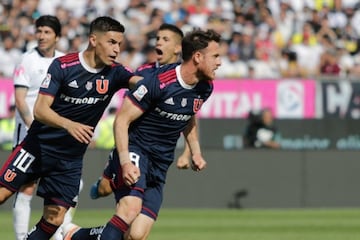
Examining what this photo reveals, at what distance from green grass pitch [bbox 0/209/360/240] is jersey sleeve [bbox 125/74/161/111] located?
419cm

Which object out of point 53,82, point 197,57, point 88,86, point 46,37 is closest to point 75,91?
point 88,86

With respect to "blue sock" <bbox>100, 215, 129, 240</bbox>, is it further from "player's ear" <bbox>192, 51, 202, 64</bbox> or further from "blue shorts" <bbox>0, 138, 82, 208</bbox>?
"player's ear" <bbox>192, 51, 202, 64</bbox>

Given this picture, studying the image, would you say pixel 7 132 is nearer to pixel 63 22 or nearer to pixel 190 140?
pixel 63 22

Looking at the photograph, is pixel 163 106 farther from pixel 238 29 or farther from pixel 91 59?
pixel 238 29

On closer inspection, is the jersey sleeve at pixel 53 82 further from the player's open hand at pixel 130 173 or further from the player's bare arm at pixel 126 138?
the player's open hand at pixel 130 173

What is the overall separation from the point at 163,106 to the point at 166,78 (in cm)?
24

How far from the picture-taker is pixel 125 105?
950 centimetres

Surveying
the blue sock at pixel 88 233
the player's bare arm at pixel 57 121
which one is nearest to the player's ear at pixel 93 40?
the player's bare arm at pixel 57 121

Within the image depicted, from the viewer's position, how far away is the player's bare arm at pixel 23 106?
11.4m

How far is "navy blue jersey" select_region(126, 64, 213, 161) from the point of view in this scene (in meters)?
9.54

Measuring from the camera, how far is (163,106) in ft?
31.7

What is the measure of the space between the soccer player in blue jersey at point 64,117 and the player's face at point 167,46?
1.82 m

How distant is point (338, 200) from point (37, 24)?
8.39m

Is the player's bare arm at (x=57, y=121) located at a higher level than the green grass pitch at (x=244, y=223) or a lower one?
higher
